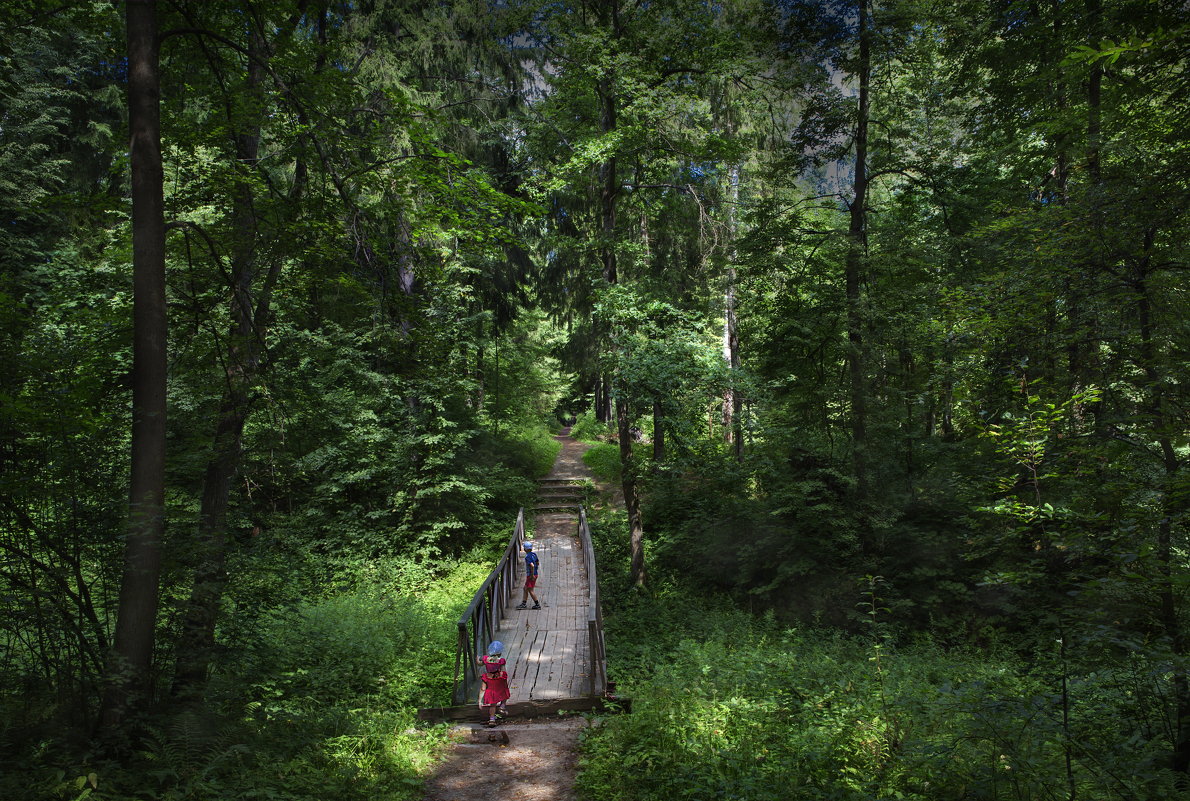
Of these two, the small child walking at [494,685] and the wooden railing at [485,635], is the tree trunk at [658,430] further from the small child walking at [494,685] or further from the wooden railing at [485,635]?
the small child walking at [494,685]

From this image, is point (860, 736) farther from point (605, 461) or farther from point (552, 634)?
point (605, 461)

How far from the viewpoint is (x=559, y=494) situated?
1939cm

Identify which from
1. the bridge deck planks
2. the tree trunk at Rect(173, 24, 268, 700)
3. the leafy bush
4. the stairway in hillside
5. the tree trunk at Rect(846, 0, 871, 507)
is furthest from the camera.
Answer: the leafy bush

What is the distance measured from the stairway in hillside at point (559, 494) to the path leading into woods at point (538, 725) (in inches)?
139

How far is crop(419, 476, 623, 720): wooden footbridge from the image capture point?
305 inches

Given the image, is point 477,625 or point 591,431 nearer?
point 477,625

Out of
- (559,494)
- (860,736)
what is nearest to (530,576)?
(860,736)

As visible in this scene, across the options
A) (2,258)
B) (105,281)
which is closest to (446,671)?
(105,281)

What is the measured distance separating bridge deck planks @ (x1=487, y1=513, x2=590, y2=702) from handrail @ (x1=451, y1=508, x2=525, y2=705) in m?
0.33

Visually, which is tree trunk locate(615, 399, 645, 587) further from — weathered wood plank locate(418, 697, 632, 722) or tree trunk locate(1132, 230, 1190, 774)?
tree trunk locate(1132, 230, 1190, 774)

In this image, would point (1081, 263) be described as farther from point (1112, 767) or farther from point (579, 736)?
point (579, 736)

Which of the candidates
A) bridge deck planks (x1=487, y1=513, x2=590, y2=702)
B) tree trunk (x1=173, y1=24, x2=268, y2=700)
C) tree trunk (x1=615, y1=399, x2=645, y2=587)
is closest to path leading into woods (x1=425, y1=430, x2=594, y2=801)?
bridge deck planks (x1=487, y1=513, x2=590, y2=702)

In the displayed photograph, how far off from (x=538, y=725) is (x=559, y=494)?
1216 centimetres

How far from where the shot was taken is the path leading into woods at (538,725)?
222 inches
